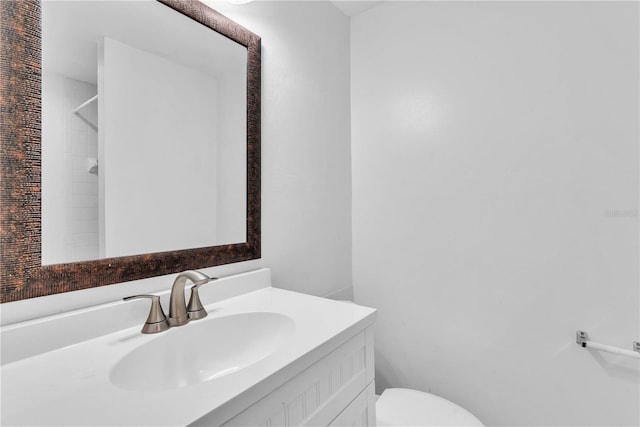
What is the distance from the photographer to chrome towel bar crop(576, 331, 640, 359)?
103cm

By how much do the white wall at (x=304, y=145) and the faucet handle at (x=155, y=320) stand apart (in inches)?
9.7

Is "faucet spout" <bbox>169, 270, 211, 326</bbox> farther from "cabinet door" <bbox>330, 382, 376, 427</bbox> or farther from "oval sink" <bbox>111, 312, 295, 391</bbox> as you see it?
"cabinet door" <bbox>330, 382, 376, 427</bbox>

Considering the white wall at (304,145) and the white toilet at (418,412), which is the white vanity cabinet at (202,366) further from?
the white toilet at (418,412)

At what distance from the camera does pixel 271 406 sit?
570mm

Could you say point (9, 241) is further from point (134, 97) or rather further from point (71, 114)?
point (134, 97)

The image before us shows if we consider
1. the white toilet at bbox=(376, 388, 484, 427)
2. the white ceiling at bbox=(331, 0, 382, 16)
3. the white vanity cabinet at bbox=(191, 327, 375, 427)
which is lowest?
the white toilet at bbox=(376, 388, 484, 427)

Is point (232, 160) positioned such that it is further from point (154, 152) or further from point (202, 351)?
point (202, 351)

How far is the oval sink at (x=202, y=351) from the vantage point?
2.22ft

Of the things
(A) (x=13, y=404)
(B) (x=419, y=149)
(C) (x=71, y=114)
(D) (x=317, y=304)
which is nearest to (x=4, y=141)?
(C) (x=71, y=114)

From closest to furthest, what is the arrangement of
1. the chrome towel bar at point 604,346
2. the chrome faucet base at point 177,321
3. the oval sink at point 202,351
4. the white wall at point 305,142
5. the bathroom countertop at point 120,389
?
the bathroom countertop at point 120,389 → the oval sink at point 202,351 → the chrome faucet base at point 177,321 → the chrome towel bar at point 604,346 → the white wall at point 305,142

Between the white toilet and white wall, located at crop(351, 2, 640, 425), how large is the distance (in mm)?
198

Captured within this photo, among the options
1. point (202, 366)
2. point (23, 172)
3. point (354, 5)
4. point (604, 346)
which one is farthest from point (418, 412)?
point (354, 5)

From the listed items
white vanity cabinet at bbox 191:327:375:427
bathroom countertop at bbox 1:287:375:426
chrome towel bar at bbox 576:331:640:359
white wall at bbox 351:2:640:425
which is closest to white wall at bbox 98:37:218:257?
bathroom countertop at bbox 1:287:375:426

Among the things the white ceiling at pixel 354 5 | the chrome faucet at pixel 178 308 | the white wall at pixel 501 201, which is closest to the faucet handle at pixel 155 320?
the chrome faucet at pixel 178 308
